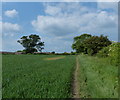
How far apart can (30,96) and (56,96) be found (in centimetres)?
88

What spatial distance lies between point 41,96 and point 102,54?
15858 mm

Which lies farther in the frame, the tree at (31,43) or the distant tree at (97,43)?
the tree at (31,43)

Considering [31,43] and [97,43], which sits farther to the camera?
[31,43]

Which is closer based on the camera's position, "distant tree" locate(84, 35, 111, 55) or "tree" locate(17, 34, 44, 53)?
"distant tree" locate(84, 35, 111, 55)

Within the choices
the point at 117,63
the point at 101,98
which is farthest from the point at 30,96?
the point at 117,63

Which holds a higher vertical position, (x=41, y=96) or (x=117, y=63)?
(x=117, y=63)

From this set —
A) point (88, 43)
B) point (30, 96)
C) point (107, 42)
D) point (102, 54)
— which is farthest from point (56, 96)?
point (88, 43)

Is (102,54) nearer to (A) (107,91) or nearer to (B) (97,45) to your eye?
(B) (97,45)

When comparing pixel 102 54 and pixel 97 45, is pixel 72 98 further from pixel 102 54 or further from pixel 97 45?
pixel 97 45

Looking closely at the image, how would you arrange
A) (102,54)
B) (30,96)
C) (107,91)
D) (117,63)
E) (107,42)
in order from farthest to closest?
(107,42) → (102,54) → (117,63) → (107,91) → (30,96)

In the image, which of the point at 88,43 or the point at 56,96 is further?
the point at 88,43

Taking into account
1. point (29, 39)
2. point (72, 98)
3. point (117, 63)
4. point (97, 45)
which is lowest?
point (72, 98)

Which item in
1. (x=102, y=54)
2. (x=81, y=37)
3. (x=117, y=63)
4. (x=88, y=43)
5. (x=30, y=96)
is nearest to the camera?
(x=30, y=96)

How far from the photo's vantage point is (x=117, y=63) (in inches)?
398
